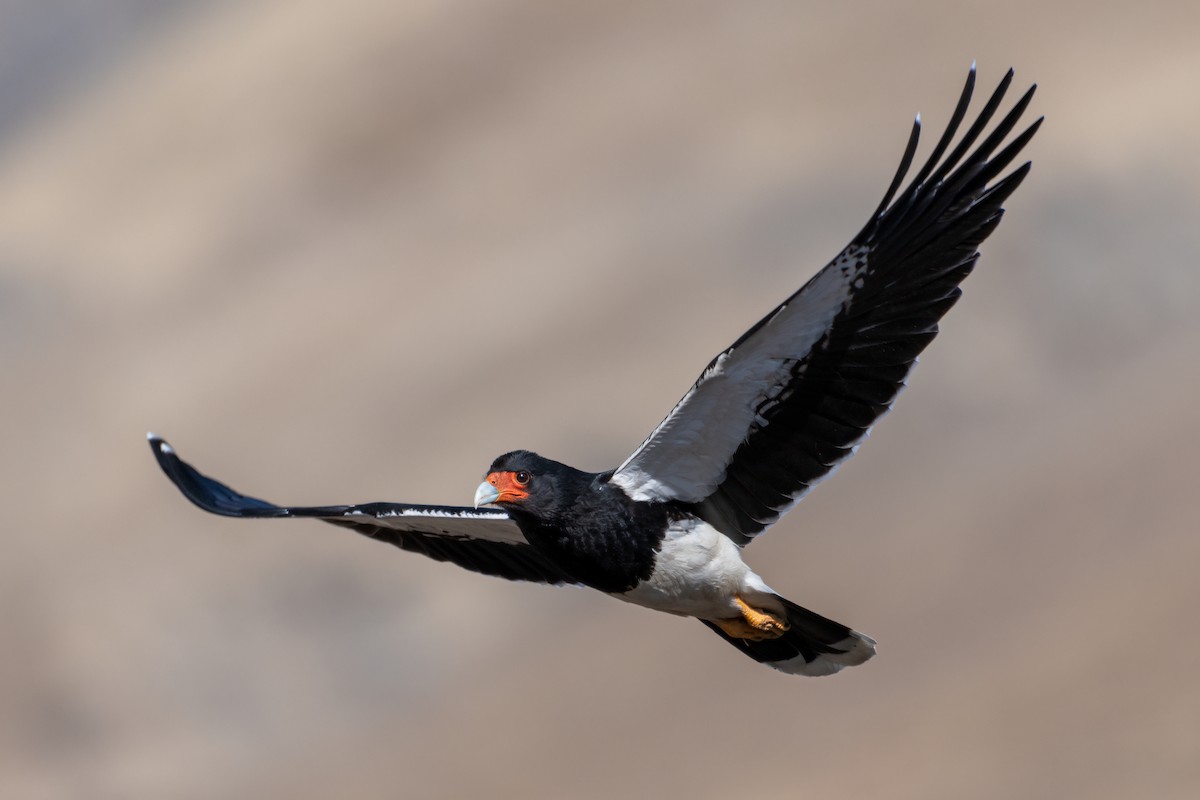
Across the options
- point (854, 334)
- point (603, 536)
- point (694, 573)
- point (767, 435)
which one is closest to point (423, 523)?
point (603, 536)

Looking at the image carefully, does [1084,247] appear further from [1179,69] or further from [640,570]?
[640,570]

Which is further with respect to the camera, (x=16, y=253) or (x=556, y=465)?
(x=16, y=253)

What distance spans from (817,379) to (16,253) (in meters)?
28.5

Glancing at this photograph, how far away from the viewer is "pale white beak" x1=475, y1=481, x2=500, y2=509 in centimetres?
1155

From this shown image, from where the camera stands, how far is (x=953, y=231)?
11.3m

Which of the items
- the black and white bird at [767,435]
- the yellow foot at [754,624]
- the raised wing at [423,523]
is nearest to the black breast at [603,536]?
the black and white bird at [767,435]

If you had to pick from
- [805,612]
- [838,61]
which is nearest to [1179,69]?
[838,61]

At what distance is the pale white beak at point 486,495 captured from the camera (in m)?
11.6

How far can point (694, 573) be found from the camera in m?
11.8

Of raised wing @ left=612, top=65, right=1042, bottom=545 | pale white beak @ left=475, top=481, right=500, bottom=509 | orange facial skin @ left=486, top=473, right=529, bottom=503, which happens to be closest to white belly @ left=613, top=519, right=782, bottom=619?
raised wing @ left=612, top=65, right=1042, bottom=545

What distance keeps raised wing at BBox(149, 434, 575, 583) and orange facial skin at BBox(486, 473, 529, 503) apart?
819 mm

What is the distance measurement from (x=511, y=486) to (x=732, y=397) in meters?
1.49

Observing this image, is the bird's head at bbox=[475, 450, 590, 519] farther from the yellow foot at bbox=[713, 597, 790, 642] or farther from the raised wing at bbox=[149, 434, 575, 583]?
the yellow foot at bbox=[713, 597, 790, 642]

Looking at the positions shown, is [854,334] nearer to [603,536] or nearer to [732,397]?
[732,397]
